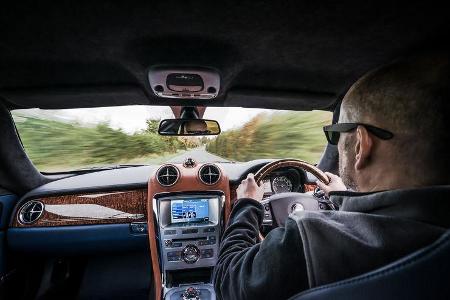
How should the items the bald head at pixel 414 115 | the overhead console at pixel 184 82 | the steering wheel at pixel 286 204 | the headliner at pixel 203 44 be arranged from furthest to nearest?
the overhead console at pixel 184 82
the steering wheel at pixel 286 204
the headliner at pixel 203 44
the bald head at pixel 414 115

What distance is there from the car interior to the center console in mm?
12

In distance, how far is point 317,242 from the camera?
108 cm

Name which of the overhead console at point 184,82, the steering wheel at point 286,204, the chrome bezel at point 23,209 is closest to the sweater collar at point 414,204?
the steering wheel at point 286,204

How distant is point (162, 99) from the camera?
351 centimetres

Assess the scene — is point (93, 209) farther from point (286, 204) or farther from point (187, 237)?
point (286, 204)

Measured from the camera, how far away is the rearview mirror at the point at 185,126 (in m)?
3.54

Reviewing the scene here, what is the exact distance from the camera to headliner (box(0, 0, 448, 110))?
2.13m

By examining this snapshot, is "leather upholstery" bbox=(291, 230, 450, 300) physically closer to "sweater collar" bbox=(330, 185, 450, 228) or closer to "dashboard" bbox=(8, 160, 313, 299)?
"sweater collar" bbox=(330, 185, 450, 228)

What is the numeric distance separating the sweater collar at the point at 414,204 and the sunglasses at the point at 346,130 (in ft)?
0.79

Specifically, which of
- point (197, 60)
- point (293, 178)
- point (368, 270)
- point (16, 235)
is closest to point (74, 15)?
point (197, 60)

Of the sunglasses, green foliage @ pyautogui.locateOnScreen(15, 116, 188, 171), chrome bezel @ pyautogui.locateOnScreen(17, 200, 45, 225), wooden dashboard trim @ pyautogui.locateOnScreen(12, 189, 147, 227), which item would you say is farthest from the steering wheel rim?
chrome bezel @ pyautogui.locateOnScreen(17, 200, 45, 225)

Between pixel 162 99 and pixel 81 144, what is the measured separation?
2.35m

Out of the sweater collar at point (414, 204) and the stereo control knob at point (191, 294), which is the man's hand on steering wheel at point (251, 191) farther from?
the stereo control knob at point (191, 294)

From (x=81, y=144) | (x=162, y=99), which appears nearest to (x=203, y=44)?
(x=162, y=99)
